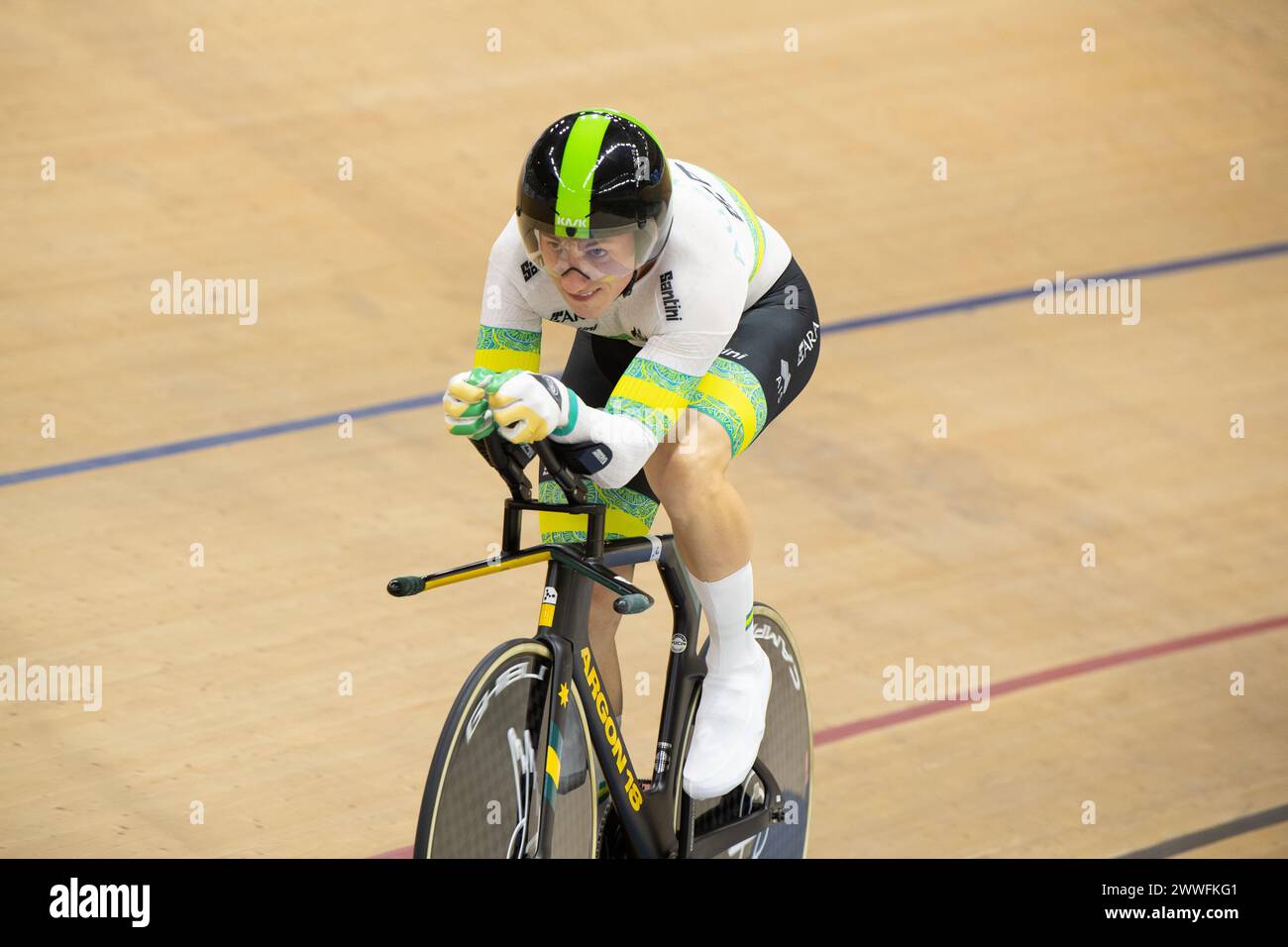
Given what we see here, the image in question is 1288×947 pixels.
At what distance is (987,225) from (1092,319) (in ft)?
2.39

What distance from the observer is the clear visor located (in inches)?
94.0

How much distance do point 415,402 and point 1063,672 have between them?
2004 millimetres

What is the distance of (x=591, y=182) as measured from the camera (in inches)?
92.6

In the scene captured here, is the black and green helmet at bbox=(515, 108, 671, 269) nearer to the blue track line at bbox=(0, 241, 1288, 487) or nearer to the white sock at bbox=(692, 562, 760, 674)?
the white sock at bbox=(692, 562, 760, 674)

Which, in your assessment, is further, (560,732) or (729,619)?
(729,619)

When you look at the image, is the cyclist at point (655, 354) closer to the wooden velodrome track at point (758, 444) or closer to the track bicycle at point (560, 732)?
the track bicycle at point (560, 732)

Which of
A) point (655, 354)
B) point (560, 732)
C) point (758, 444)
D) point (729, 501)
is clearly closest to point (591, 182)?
point (655, 354)

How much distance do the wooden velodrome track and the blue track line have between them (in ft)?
0.07

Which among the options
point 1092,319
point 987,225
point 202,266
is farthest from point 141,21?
point 1092,319

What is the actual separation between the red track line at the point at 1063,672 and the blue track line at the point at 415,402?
178 cm

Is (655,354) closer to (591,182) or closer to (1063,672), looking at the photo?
(591,182)

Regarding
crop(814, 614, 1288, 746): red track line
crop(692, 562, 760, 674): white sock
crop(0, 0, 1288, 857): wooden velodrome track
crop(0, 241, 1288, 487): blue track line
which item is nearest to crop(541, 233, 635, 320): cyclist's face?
crop(692, 562, 760, 674): white sock

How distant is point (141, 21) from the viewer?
6660 mm
